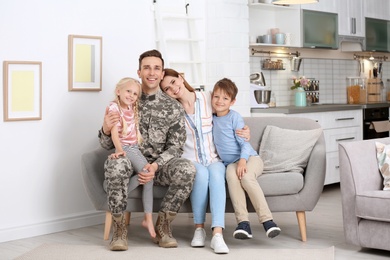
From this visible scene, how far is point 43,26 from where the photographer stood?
4.91 meters

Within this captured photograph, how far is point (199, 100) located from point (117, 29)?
1129 mm

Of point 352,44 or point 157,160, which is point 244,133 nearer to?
point 157,160

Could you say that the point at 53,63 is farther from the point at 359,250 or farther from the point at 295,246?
the point at 359,250

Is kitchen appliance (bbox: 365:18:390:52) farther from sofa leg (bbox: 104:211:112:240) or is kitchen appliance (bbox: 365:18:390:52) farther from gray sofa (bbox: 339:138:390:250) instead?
sofa leg (bbox: 104:211:112:240)

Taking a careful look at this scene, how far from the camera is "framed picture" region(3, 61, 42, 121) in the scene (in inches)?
185

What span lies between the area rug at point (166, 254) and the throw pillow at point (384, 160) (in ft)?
1.71

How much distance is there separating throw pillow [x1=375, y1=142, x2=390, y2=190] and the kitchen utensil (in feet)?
7.32

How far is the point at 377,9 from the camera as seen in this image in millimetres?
8031

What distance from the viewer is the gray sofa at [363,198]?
3.96 metres

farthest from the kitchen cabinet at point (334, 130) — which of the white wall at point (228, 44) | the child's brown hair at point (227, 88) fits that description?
the child's brown hair at point (227, 88)

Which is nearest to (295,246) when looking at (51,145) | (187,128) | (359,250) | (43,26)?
(359,250)

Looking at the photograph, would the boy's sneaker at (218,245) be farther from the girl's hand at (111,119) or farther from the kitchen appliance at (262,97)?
the kitchen appliance at (262,97)

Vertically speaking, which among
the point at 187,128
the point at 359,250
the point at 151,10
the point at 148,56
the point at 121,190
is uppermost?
the point at 151,10

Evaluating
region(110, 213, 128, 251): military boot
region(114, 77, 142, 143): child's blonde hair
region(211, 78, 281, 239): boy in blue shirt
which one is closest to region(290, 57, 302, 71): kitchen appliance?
region(211, 78, 281, 239): boy in blue shirt
